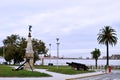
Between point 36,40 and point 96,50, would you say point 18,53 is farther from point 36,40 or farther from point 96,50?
point 96,50

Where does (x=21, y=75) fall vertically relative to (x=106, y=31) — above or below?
below

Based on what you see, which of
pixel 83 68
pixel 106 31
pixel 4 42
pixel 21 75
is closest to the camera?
pixel 21 75

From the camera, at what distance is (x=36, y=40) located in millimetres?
114938

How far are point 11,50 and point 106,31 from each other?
91.2 feet

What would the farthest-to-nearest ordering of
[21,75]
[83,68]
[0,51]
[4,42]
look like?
[0,51], [4,42], [83,68], [21,75]

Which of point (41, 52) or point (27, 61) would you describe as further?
point (41, 52)

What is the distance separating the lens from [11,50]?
10431 cm

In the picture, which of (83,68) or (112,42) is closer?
(83,68)

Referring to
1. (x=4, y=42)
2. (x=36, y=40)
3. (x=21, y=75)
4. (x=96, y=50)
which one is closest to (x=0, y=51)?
(x=4, y=42)

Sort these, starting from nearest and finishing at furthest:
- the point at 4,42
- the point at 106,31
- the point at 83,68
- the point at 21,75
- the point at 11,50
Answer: the point at 21,75, the point at 83,68, the point at 106,31, the point at 11,50, the point at 4,42

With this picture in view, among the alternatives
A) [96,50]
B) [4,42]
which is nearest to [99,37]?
[96,50]

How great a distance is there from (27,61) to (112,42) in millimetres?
45070

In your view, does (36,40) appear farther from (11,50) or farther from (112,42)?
(112,42)

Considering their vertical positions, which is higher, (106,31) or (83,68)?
(106,31)
